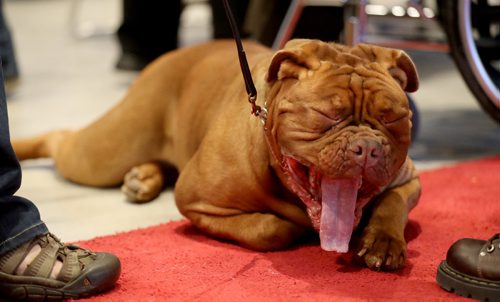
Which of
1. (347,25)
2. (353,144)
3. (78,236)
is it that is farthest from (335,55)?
(347,25)

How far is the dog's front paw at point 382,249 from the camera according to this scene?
199 centimetres

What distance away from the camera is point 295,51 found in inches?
77.3

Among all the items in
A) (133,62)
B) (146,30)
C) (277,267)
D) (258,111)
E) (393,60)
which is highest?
(393,60)

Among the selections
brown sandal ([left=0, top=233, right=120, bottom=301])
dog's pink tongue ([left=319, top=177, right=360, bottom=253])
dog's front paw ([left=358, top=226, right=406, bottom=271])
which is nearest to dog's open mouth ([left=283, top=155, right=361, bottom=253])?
dog's pink tongue ([left=319, top=177, right=360, bottom=253])

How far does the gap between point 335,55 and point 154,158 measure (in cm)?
110

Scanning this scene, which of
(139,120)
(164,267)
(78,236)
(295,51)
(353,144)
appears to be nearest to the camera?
(353,144)

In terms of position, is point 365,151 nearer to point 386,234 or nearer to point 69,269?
point 386,234

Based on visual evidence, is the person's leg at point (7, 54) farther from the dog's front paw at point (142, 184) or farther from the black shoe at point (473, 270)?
the black shoe at point (473, 270)

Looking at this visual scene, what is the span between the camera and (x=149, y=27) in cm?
507

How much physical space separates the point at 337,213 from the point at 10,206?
29.0 inches

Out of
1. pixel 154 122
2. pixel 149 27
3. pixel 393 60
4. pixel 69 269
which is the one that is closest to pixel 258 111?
pixel 393 60

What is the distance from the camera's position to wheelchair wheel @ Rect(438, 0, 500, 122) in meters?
3.16

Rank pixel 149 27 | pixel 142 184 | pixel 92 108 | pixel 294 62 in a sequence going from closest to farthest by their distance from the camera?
pixel 294 62, pixel 142 184, pixel 92 108, pixel 149 27

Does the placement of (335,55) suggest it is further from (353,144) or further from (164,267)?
(164,267)
